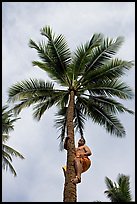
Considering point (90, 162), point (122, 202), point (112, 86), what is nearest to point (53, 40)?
point (112, 86)

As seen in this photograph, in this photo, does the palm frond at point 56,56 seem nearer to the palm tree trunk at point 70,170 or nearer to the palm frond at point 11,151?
the palm tree trunk at point 70,170

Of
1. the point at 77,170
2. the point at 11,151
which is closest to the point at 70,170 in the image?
the point at 77,170

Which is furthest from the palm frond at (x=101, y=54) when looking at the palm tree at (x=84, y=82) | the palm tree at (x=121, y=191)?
the palm tree at (x=121, y=191)

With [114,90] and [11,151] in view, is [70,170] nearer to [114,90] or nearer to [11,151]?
[114,90]

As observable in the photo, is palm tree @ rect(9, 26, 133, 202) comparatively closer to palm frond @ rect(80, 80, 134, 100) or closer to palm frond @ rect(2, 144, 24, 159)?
palm frond @ rect(80, 80, 134, 100)

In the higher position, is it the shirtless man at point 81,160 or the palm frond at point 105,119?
the palm frond at point 105,119

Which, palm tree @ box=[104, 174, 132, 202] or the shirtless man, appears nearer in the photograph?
the shirtless man

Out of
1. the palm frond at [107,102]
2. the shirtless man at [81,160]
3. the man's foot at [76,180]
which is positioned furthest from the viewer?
the palm frond at [107,102]

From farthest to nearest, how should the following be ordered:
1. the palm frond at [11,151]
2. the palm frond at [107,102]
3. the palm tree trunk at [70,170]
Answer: the palm frond at [11,151] < the palm frond at [107,102] < the palm tree trunk at [70,170]

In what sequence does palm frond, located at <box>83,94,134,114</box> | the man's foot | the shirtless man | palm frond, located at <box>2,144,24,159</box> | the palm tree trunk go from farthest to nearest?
palm frond, located at <box>2,144,24,159</box> < palm frond, located at <box>83,94,134,114</box> < the shirtless man < the man's foot < the palm tree trunk

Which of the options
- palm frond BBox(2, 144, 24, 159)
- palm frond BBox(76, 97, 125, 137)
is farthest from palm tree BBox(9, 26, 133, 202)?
palm frond BBox(2, 144, 24, 159)

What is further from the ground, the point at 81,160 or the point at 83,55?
the point at 83,55

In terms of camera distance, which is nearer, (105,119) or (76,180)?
Answer: (76,180)

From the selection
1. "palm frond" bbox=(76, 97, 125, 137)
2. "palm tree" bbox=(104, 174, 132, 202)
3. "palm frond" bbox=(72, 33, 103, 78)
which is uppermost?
"palm frond" bbox=(72, 33, 103, 78)
